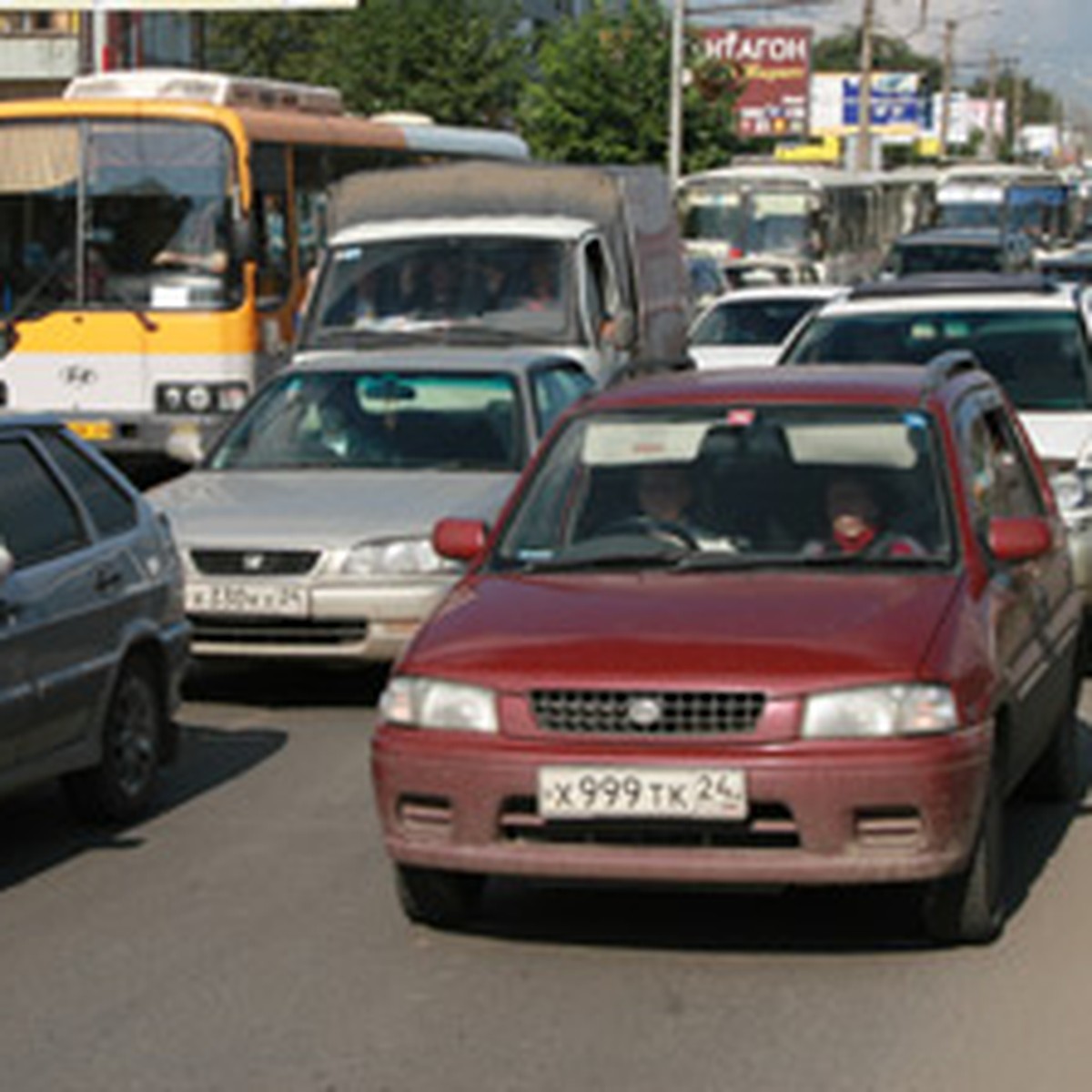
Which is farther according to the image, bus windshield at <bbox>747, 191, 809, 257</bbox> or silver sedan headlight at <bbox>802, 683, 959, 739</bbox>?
bus windshield at <bbox>747, 191, 809, 257</bbox>

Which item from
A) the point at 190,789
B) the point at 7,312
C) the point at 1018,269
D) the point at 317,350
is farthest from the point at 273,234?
the point at 1018,269

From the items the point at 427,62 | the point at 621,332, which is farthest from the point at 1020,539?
the point at 427,62

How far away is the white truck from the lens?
18391mm

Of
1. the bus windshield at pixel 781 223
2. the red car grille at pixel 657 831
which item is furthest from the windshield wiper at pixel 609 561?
the bus windshield at pixel 781 223

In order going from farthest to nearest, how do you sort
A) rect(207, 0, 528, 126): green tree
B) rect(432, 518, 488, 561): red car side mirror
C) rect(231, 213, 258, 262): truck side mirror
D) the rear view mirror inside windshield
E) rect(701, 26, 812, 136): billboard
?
rect(701, 26, 812, 136): billboard, rect(207, 0, 528, 126): green tree, rect(231, 213, 258, 262): truck side mirror, the rear view mirror inside windshield, rect(432, 518, 488, 561): red car side mirror

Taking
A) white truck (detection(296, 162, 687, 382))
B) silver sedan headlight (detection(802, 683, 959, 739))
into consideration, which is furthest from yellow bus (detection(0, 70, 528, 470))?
silver sedan headlight (detection(802, 683, 959, 739))

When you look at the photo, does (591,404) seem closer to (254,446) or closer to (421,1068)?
(421,1068)

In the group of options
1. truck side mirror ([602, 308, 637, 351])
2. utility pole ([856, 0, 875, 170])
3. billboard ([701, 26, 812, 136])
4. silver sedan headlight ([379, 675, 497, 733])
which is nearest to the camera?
silver sedan headlight ([379, 675, 497, 733])

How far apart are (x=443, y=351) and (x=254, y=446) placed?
47.7 inches

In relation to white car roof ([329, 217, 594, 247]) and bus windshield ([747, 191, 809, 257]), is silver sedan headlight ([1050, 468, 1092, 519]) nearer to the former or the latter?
white car roof ([329, 217, 594, 247])

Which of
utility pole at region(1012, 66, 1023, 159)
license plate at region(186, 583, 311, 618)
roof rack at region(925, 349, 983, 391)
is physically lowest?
utility pole at region(1012, 66, 1023, 159)

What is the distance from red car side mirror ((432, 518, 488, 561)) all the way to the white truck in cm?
819

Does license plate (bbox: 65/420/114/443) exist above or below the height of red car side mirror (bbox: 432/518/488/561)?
below

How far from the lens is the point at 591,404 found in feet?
28.7
